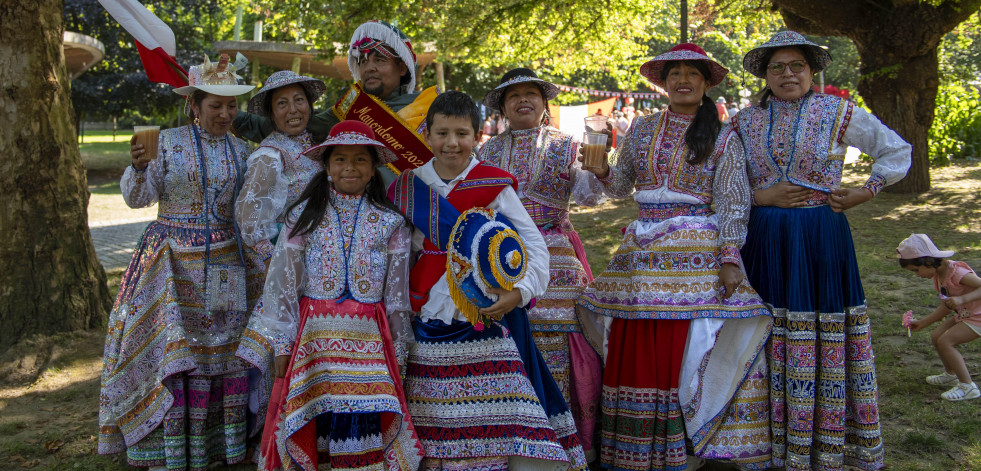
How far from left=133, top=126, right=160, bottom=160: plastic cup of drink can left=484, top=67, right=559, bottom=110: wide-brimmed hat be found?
Answer: 1.66m

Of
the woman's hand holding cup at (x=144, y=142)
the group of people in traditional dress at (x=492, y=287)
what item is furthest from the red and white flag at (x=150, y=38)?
the woman's hand holding cup at (x=144, y=142)

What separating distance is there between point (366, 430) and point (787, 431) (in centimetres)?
193

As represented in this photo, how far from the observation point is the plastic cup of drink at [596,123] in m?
3.44

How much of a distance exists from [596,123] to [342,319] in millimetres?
1442

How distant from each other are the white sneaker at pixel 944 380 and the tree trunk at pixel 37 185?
6003 mm

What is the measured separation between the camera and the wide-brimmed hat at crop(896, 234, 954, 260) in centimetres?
470

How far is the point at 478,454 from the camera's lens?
3.09 m

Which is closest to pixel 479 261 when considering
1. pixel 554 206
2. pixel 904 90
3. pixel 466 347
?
pixel 466 347

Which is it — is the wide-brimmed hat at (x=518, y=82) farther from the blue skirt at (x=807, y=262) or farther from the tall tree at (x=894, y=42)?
the tall tree at (x=894, y=42)

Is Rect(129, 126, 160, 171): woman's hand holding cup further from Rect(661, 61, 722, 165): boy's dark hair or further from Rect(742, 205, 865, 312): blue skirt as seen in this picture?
Rect(742, 205, 865, 312): blue skirt

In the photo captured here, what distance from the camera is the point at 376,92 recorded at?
13.6 feet

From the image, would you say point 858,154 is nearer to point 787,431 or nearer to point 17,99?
point 787,431

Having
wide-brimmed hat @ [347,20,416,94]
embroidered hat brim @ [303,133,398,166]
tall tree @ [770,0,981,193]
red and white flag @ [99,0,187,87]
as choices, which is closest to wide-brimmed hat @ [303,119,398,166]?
embroidered hat brim @ [303,133,398,166]

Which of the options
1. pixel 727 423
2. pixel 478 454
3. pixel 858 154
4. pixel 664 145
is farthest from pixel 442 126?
pixel 858 154
